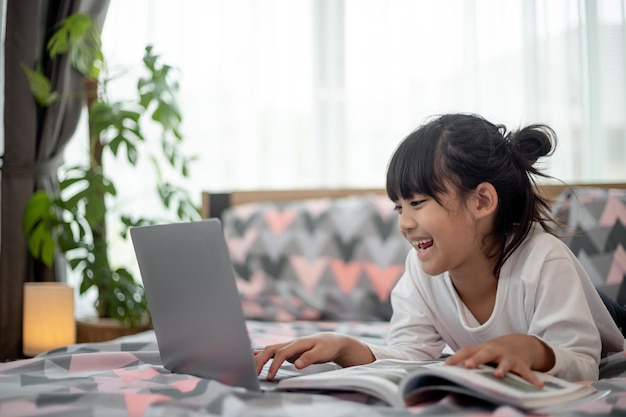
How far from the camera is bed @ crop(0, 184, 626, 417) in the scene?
91 centimetres

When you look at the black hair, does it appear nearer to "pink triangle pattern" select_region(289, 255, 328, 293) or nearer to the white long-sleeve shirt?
the white long-sleeve shirt

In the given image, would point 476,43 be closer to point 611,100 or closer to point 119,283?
point 611,100

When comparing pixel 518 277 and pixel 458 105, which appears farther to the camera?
pixel 458 105

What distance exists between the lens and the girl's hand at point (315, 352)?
1126 millimetres

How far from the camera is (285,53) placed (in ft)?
9.37

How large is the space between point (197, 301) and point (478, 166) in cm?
56

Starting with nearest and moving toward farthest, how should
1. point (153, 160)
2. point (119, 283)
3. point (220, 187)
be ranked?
point (119, 283)
point (153, 160)
point (220, 187)

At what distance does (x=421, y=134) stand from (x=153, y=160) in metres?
1.46

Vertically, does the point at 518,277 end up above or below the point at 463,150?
below

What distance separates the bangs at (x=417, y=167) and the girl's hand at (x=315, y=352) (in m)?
0.28

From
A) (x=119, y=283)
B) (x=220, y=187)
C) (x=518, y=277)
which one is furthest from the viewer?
(x=220, y=187)

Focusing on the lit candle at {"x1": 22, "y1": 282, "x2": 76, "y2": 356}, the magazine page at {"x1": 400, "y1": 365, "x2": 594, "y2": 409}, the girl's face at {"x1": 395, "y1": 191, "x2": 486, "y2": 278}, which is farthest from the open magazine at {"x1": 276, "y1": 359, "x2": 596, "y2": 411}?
the lit candle at {"x1": 22, "y1": 282, "x2": 76, "y2": 356}

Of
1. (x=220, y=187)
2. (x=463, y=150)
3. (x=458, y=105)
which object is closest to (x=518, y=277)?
(x=463, y=150)

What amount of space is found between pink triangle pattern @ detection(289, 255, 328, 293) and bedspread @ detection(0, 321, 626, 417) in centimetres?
95
